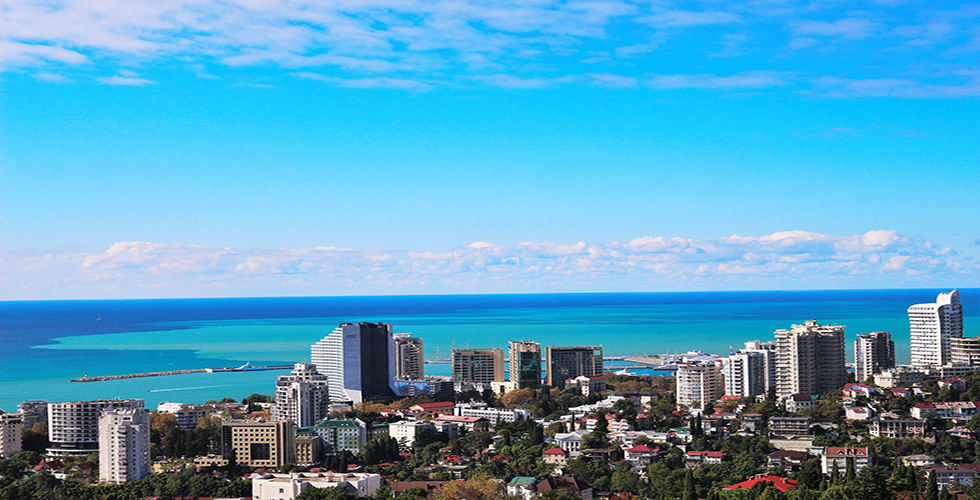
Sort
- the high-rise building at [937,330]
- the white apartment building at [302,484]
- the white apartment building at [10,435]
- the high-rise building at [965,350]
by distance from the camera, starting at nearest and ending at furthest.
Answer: the white apartment building at [302,484]
the white apartment building at [10,435]
the high-rise building at [965,350]
the high-rise building at [937,330]

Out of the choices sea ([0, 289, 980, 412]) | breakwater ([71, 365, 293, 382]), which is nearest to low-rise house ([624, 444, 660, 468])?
sea ([0, 289, 980, 412])

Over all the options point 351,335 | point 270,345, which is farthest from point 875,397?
point 270,345

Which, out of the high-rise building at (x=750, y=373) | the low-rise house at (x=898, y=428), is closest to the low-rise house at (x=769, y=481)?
the low-rise house at (x=898, y=428)

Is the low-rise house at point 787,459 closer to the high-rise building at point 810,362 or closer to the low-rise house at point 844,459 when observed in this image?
the low-rise house at point 844,459

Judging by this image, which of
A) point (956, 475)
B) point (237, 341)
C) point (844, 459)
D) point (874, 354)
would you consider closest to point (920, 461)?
point (956, 475)

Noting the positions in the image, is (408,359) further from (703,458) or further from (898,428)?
(898,428)
